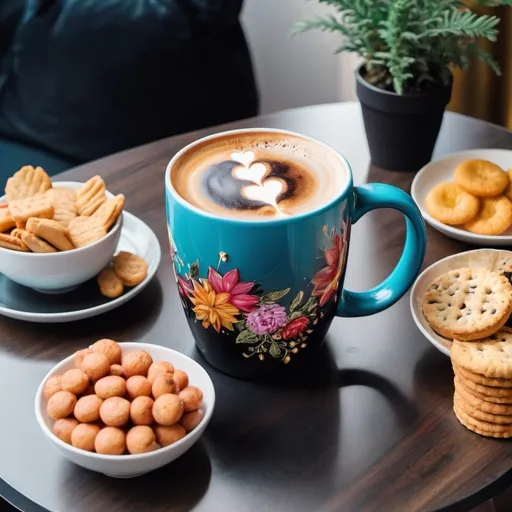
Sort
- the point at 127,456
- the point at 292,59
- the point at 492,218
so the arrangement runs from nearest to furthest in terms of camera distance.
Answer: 1. the point at 127,456
2. the point at 492,218
3. the point at 292,59

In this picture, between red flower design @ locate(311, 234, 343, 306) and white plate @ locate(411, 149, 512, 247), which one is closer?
red flower design @ locate(311, 234, 343, 306)

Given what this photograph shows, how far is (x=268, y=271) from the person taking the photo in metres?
0.73

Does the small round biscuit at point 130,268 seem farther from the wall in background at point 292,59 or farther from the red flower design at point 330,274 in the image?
the wall in background at point 292,59

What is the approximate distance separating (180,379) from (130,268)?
0.78ft

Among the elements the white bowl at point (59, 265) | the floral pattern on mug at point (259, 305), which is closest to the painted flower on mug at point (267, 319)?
the floral pattern on mug at point (259, 305)

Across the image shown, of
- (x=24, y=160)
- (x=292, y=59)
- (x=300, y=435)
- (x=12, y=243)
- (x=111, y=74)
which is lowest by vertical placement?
(x=292, y=59)

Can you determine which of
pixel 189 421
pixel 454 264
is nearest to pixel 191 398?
pixel 189 421

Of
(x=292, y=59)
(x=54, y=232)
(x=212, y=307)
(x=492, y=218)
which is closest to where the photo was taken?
(x=212, y=307)

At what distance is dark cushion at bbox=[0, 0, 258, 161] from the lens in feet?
5.13

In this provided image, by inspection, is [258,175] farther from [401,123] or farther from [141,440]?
[401,123]

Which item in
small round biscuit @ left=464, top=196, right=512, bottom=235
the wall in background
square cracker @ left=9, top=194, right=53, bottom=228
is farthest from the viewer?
the wall in background

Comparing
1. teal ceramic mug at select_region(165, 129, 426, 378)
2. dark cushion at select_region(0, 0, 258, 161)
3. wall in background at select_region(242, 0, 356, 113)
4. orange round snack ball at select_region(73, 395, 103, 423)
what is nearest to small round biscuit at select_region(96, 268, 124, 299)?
teal ceramic mug at select_region(165, 129, 426, 378)

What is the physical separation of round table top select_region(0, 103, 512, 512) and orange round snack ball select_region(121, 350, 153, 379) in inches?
3.2

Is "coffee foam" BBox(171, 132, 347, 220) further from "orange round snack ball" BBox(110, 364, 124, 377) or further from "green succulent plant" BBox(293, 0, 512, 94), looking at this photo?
"green succulent plant" BBox(293, 0, 512, 94)
